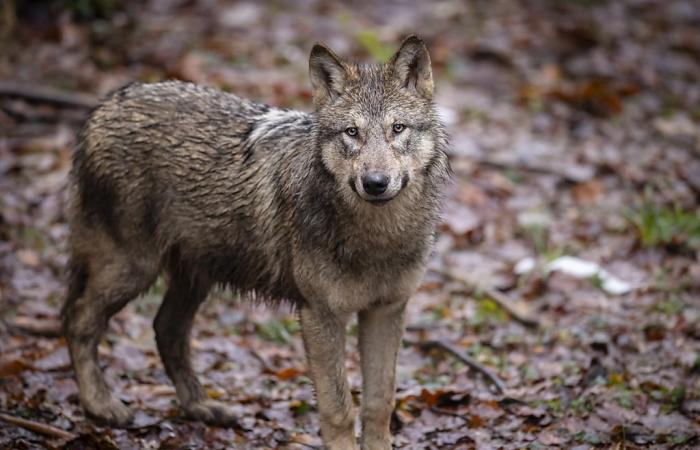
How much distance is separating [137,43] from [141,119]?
21.3ft

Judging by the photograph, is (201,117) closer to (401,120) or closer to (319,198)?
(319,198)

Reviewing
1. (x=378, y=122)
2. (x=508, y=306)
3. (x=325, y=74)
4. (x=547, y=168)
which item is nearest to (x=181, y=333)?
(x=325, y=74)

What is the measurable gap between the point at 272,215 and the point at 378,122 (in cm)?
103

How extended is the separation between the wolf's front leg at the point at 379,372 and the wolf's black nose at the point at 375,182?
987mm

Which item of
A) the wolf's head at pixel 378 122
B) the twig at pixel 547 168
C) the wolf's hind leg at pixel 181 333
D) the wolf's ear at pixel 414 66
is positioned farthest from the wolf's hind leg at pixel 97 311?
the twig at pixel 547 168

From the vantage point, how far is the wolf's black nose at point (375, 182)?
482 centimetres

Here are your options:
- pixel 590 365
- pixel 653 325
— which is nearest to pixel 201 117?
pixel 590 365

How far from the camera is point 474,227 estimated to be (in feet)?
30.0

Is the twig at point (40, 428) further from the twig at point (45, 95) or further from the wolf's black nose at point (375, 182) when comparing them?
the twig at point (45, 95)

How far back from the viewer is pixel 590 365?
6691mm

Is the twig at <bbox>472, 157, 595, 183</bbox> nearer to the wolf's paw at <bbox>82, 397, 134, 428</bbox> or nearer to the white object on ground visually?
the white object on ground

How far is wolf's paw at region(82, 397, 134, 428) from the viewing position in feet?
19.7

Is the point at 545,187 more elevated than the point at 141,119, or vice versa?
the point at 141,119

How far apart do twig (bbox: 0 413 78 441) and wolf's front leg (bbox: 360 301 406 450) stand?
179 centimetres
